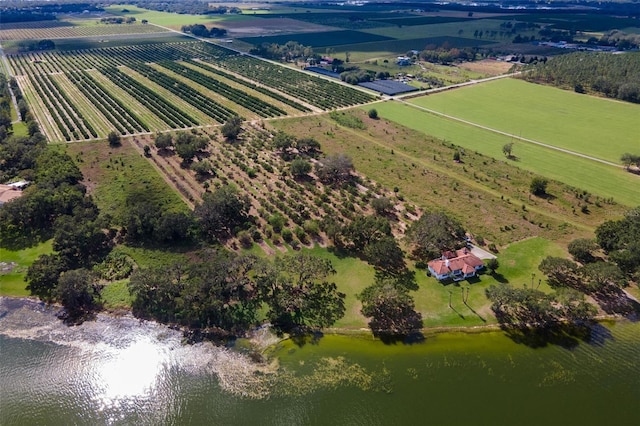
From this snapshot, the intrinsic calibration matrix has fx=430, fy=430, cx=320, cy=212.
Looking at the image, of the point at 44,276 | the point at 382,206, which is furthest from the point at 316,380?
the point at 44,276

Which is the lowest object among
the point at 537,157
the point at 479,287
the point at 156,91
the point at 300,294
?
the point at 479,287

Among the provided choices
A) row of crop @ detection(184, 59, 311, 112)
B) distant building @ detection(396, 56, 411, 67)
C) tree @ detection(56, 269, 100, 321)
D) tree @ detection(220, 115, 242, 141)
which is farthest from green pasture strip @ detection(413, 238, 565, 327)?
distant building @ detection(396, 56, 411, 67)

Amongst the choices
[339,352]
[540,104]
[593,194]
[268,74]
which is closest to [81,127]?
[268,74]

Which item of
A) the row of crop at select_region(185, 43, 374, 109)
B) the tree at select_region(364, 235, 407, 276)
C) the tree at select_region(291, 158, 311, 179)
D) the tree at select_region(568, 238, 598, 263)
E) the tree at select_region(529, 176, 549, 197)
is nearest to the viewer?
the tree at select_region(364, 235, 407, 276)

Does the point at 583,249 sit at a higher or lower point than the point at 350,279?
higher

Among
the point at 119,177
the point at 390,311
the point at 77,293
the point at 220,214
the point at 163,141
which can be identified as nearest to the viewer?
the point at 390,311

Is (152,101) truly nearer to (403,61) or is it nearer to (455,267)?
(403,61)

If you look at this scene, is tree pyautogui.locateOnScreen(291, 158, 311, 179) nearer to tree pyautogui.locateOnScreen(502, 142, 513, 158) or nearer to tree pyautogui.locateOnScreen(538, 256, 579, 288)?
tree pyautogui.locateOnScreen(502, 142, 513, 158)

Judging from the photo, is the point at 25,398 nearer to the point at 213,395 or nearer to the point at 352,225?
the point at 213,395
